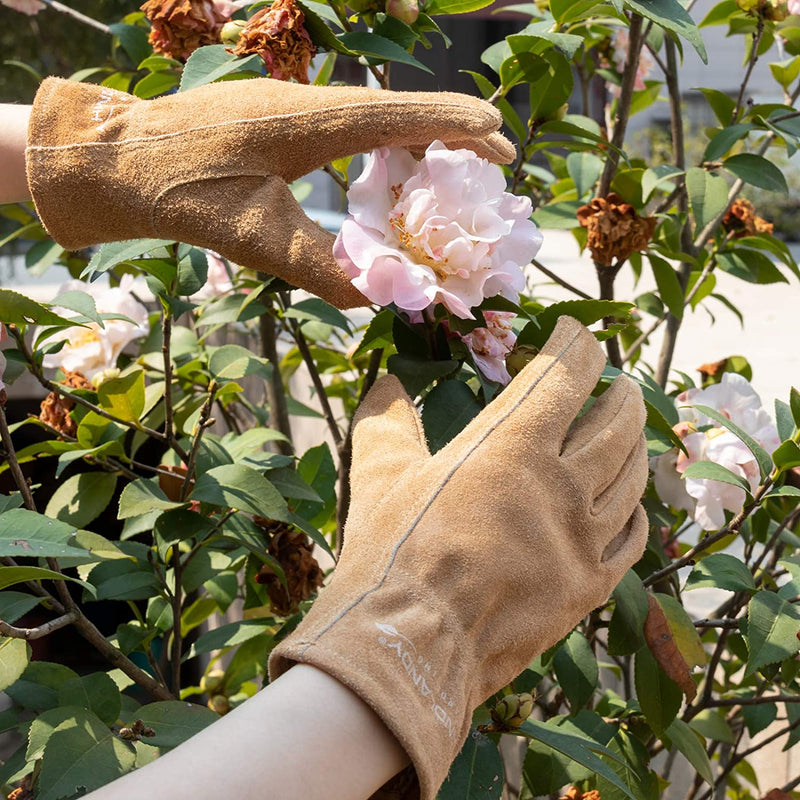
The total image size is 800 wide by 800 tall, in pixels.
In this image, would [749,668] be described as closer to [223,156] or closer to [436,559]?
[436,559]

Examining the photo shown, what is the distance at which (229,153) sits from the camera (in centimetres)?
71

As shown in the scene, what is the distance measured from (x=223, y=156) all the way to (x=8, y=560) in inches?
18.4

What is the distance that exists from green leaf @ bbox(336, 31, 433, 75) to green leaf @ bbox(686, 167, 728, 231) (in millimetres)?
428

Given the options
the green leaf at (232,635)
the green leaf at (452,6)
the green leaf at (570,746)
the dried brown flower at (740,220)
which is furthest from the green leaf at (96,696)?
the dried brown flower at (740,220)

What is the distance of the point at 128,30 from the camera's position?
1204mm

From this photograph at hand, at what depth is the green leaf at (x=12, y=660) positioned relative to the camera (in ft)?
2.59

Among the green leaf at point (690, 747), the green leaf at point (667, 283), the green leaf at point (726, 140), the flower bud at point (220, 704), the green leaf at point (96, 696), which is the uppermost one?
the green leaf at point (726, 140)

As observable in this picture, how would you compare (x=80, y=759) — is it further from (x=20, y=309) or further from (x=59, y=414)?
(x=59, y=414)

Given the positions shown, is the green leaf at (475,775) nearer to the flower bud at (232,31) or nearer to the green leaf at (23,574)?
the green leaf at (23,574)

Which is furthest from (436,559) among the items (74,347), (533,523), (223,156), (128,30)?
(128,30)

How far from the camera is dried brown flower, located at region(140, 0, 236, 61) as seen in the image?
0.96m

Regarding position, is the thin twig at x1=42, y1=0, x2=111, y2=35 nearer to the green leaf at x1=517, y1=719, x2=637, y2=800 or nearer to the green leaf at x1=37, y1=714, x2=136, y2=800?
the green leaf at x1=37, y1=714, x2=136, y2=800

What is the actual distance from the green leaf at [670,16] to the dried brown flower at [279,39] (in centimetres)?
28

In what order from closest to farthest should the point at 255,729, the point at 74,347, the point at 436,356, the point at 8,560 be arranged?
the point at 255,729 → the point at 436,356 → the point at 8,560 → the point at 74,347
